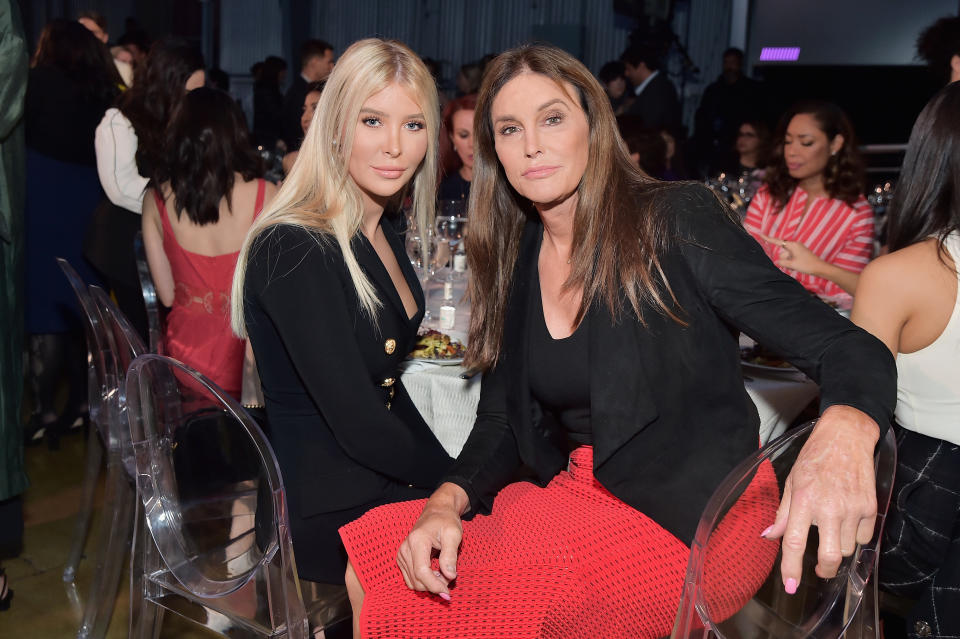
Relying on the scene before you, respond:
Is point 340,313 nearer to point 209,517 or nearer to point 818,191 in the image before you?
point 209,517

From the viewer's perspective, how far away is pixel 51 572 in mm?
2830

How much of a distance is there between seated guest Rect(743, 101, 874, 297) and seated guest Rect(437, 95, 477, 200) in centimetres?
137

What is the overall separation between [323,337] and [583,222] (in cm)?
52

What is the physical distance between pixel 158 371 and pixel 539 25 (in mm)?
10218

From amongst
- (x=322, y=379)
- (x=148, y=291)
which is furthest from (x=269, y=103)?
(x=322, y=379)

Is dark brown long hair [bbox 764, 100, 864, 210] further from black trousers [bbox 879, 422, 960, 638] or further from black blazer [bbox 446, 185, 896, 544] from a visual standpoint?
black blazer [bbox 446, 185, 896, 544]

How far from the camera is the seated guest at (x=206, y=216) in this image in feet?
8.78

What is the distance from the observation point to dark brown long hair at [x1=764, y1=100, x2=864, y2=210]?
3.58 metres

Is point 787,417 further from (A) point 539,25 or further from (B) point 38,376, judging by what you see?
(A) point 539,25

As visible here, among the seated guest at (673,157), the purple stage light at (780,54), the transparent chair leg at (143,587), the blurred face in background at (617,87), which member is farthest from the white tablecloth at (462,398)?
the purple stage light at (780,54)

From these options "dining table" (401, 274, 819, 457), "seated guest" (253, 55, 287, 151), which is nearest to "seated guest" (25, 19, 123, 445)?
"dining table" (401, 274, 819, 457)

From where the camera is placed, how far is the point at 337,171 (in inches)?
71.6

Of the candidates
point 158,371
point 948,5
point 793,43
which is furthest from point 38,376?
point 948,5

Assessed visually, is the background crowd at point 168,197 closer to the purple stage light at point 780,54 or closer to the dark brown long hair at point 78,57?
the dark brown long hair at point 78,57
